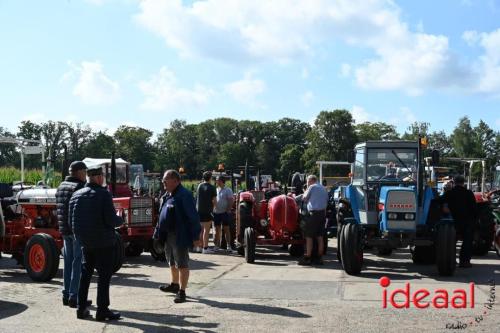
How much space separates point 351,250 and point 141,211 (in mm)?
4469

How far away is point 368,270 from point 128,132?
3614 inches

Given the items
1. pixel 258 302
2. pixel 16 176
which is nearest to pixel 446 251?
pixel 258 302

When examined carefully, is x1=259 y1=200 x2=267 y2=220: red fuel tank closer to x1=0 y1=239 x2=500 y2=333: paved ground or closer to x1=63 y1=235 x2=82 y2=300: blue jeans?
x1=0 y1=239 x2=500 y2=333: paved ground

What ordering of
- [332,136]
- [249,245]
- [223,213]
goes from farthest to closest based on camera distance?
1. [332,136]
2. [223,213]
3. [249,245]

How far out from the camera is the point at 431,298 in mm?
7957

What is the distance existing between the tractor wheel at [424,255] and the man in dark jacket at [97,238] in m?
6.80

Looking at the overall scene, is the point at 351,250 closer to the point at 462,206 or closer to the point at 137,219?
the point at 462,206

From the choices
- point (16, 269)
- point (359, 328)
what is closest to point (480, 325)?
point (359, 328)

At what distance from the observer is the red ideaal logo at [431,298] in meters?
7.43

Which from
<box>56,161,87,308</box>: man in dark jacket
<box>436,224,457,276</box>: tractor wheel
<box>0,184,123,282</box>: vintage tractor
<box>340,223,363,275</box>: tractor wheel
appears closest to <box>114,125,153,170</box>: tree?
<box>0,184,123,282</box>: vintage tractor

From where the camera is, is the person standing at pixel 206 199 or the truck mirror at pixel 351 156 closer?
the truck mirror at pixel 351 156

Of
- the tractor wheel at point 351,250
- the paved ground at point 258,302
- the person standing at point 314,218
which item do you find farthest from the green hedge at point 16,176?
the tractor wheel at point 351,250

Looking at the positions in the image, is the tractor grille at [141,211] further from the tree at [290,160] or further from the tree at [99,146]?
the tree at [290,160]

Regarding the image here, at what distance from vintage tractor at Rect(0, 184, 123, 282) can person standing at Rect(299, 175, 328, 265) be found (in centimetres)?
444
